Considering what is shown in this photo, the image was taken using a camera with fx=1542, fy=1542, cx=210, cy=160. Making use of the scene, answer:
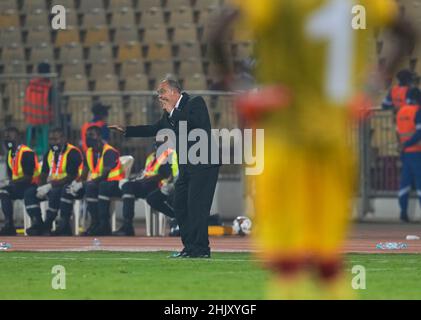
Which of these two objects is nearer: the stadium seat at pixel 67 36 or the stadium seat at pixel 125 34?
the stadium seat at pixel 125 34

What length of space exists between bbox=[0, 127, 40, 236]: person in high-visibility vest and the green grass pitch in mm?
5361

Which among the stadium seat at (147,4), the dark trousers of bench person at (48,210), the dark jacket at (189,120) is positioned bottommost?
the dark trousers of bench person at (48,210)

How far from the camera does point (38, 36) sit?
2961cm

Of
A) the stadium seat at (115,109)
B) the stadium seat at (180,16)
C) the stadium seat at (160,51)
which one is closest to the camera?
the stadium seat at (115,109)

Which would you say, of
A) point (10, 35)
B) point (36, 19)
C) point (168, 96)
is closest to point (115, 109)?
point (36, 19)

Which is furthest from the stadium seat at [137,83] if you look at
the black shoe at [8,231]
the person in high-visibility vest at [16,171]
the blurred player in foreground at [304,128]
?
the blurred player in foreground at [304,128]

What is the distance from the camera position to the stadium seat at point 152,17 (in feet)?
92.7

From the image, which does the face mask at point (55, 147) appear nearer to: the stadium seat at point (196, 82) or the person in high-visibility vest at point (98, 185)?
the person in high-visibility vest at point (98, 185)

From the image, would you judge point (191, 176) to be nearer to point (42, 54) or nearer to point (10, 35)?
point (42, 54)

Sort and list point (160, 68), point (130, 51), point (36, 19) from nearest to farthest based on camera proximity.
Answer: point (160, 68) < point (130, 51) < point (36, 19)

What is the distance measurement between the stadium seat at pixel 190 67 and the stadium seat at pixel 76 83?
1984 mm

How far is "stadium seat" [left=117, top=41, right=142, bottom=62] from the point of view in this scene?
2852 centimetres

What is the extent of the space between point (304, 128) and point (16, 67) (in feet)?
75.0

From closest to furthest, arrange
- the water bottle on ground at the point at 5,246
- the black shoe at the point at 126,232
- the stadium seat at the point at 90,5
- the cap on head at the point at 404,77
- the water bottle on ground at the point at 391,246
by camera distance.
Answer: the water bottle on ground at the point at 391,246
the water bottle on ground at the point at 5,246
the black shoe at the point at 126,232
the cap on head at the point at 404,77
the stadium seat at the point at 90,5
